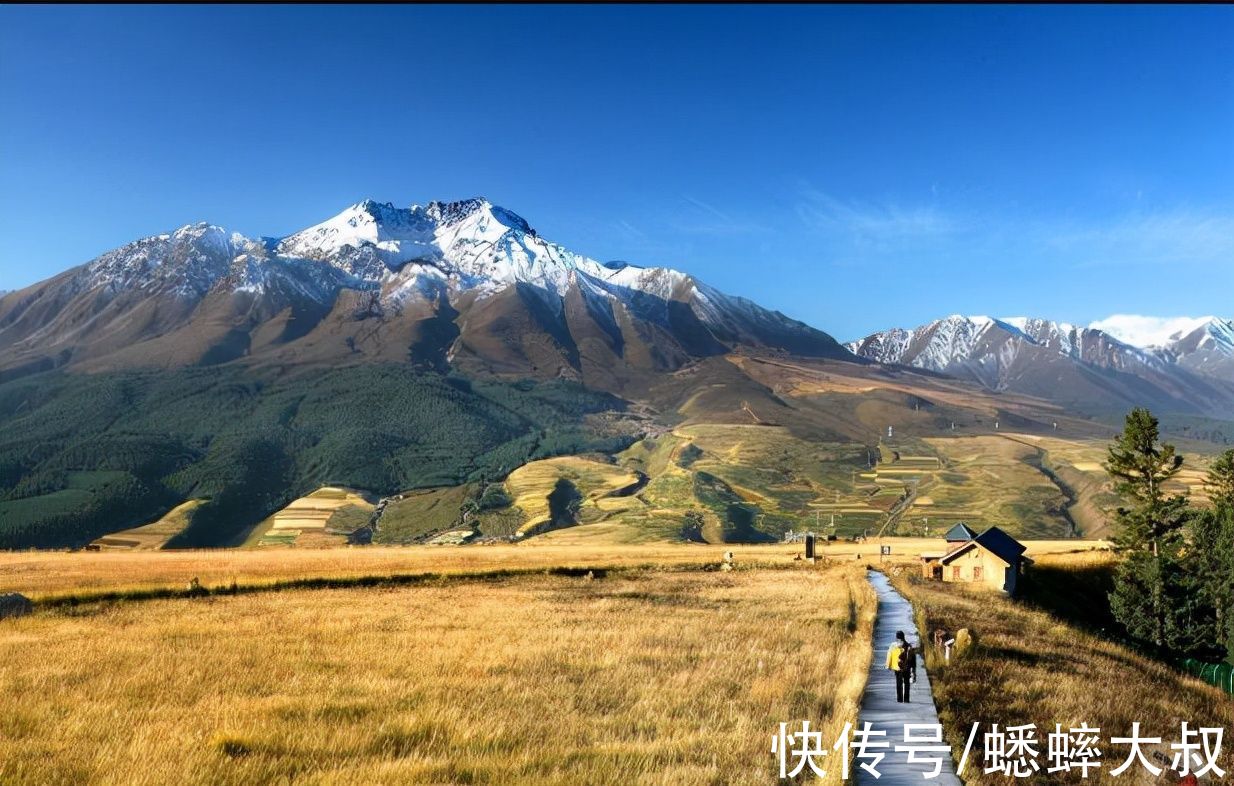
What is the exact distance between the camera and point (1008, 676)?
75.3ft

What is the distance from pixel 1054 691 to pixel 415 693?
16.5 m

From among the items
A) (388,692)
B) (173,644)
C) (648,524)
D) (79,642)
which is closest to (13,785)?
(388,692)

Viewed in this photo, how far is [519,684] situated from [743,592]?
89.0 feet

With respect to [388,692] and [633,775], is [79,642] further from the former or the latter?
[633,775]

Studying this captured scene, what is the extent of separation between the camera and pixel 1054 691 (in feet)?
A: 70.8

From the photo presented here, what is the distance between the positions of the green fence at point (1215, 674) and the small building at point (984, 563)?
16.0 meters

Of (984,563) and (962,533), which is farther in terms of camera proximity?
(962,533)

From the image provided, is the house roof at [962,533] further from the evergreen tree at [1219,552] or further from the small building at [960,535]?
the evergreen tree at [1219,552]

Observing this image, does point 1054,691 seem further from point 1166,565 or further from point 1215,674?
point 1166,565

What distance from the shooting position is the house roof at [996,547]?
217 feet

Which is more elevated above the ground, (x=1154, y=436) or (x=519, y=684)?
(x=1154, y=436)

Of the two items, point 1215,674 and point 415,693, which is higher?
point 415,693

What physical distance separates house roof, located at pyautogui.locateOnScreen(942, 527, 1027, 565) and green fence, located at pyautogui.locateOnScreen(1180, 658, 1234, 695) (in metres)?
19.0

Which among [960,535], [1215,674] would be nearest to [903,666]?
[1215,674]
